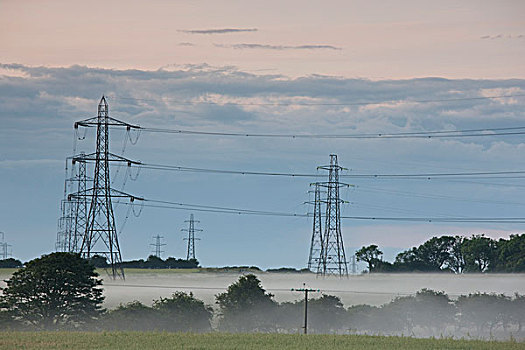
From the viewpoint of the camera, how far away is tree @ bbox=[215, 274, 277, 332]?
101 m

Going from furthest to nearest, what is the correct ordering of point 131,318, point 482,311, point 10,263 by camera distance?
point 10,263 → point 482,311 → point 131,318

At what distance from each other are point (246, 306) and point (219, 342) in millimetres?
46606

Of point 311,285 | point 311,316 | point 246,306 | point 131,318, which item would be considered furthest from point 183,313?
point 311,285

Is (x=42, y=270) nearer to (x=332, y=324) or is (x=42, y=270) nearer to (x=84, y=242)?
(x=84, y=242)

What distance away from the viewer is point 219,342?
57.0m

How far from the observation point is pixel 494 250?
166375mm

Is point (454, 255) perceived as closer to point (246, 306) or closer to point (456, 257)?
point (456, 257)

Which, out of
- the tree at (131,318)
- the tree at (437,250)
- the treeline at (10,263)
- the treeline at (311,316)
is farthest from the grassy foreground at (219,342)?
the tree at (437,250)

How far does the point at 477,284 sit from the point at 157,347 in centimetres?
8526

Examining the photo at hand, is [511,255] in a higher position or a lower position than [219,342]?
higher

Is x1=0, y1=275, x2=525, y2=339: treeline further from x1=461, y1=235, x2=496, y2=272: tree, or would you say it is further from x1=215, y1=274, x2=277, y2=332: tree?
x1=461, y1=235, x2=496, y2=272: tree

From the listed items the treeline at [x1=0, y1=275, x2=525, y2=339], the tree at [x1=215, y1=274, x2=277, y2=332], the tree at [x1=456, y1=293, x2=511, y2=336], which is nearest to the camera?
the treeline at [x1=0, y1=275, x2=525, y2=339]

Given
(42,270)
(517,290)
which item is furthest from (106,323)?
(517,290)

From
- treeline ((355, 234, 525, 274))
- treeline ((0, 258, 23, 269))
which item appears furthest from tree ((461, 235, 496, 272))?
treeline ((0, 258, 23, 269))
